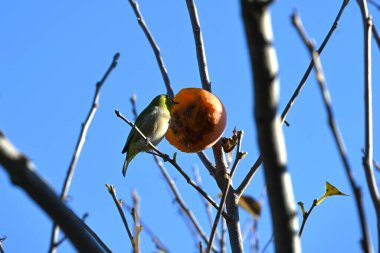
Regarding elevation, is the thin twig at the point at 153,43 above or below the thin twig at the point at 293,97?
above

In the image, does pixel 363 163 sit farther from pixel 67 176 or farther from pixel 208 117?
pixel 208 117

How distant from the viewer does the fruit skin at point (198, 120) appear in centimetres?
352

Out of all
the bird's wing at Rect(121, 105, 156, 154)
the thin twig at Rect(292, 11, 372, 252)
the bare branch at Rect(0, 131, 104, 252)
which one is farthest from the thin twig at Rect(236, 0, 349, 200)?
the bird's wing at Rect(121, 105, 156, 154)

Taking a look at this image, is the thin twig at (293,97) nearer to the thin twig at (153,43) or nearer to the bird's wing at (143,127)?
the thin twig at (153,43)

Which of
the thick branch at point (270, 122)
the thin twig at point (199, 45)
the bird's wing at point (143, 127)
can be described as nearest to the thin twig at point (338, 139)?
the thick branch at point (270, 122)

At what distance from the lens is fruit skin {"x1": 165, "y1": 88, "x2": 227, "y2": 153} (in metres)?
3.52

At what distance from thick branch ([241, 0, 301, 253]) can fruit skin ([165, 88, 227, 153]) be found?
207 centimetres

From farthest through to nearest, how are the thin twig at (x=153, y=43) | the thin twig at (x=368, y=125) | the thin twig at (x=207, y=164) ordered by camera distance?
the thin twig at (x=153, y=43) < the thin twig at (x=207, y=164) < the thin twig at (x=368, y=125)

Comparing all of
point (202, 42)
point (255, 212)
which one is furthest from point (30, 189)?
point (202, 42)

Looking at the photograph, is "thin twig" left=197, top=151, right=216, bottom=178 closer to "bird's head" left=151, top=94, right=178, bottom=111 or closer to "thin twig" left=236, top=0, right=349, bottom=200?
"thin twig" left=236, top=0, right=349, bottom=200

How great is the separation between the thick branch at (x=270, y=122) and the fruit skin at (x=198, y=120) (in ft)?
6.80

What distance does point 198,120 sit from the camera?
3629 mm

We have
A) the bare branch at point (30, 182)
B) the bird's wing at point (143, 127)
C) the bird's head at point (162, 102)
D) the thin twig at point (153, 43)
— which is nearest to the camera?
the bare branch at point (30, 182)

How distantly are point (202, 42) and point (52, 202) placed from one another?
277cm
